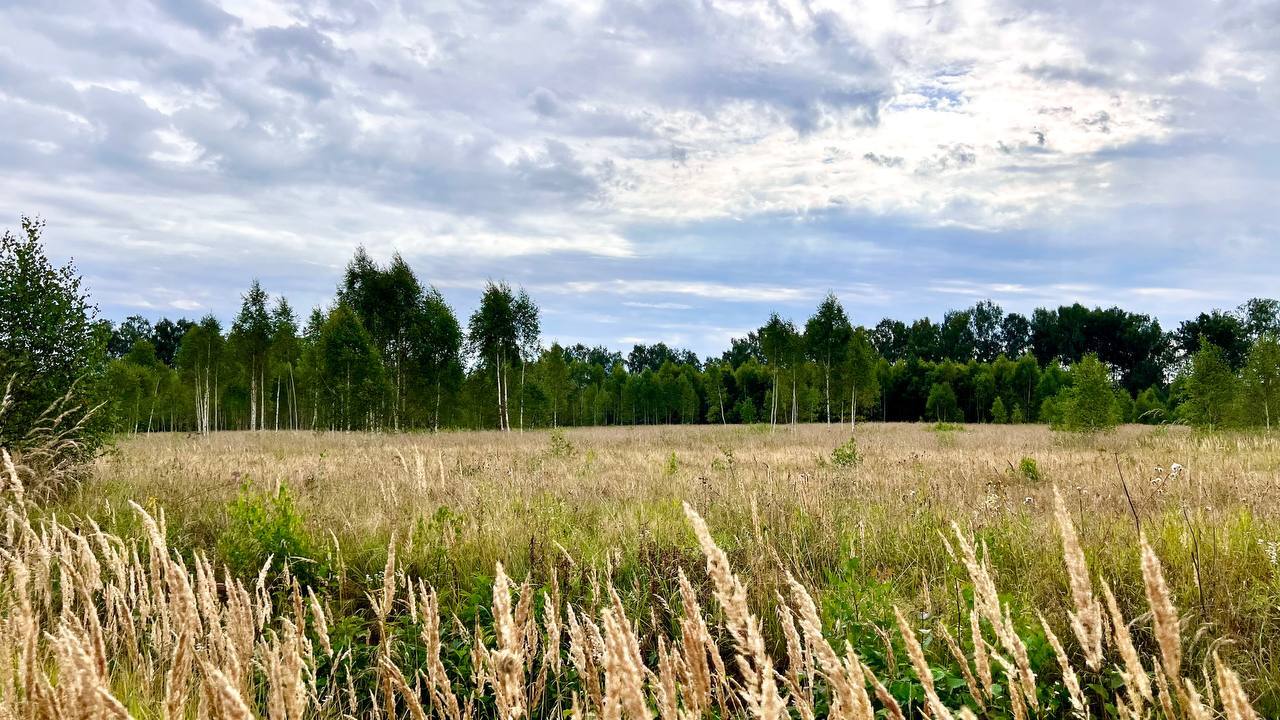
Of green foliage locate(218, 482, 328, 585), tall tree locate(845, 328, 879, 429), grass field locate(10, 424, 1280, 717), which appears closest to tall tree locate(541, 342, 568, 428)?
tall tree locate(845, 328, 879, 429)

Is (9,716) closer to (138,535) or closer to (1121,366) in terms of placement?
(138,535)

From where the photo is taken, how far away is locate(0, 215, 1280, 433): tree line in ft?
76.9

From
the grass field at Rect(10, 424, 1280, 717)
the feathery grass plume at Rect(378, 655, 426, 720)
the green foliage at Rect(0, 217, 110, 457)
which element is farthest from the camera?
the green foliage at Rect(0, 217, 110, 457)

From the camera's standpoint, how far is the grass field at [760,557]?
3.13 meters

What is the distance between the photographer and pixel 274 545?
5113 mm

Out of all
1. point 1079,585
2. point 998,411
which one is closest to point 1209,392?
point 1079,585

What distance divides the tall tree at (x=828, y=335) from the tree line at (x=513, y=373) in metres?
0.08

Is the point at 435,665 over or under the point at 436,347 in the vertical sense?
under

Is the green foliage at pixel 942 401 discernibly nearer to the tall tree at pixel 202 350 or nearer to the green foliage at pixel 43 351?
the tall tree at pixel 202 350

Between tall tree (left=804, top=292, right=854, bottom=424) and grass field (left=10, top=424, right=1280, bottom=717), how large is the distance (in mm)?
29730

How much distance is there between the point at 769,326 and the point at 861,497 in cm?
3415

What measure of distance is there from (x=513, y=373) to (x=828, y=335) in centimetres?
1827

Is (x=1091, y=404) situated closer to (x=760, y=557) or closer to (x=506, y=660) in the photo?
(x=760, y=557)

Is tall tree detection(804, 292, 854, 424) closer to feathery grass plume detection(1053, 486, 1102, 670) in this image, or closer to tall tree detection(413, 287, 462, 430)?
tall tree detection(413, 287, 462, 430)
